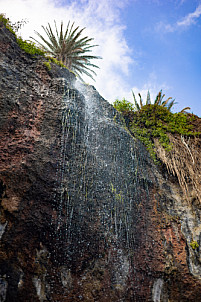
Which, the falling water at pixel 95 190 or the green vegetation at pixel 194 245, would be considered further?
the green vegetation at pixel 194 245

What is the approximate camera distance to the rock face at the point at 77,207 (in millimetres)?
3709

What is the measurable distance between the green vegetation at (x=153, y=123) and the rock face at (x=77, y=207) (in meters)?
0.83

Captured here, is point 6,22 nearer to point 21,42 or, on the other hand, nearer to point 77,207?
point 21,42

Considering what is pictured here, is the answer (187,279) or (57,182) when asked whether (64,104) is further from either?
(187,279)

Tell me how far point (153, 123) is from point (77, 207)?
4.01m

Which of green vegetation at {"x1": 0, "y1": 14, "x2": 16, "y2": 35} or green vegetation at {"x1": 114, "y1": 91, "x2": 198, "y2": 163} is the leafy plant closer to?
green vegetation at {"x1": 114, "y1": 91, "x2": 198, "y2": 163}

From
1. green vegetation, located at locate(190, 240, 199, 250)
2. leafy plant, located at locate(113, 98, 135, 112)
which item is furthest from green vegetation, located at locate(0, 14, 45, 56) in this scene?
green vegetation, located at locate(190, 240, 199, 250)

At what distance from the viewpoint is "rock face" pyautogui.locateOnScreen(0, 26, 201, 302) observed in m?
3.71

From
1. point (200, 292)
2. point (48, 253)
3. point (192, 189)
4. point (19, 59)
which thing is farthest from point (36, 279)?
point (19, 59)

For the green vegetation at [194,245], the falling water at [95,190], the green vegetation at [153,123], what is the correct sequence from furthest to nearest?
the green vegetation at [153,123] < the green vegetation at [194,245] < the falling water at [95,190]

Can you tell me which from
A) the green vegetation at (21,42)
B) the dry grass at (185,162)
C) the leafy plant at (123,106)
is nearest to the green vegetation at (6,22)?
the green vegetation at (21,42)

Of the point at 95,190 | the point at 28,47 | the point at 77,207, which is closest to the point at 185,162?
the point at 95,190

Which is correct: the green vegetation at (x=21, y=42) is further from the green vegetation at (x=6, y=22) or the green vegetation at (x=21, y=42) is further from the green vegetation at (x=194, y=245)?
the green vegetation at (x=194, y=245)

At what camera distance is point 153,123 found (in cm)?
687
